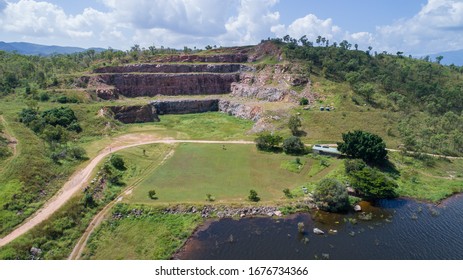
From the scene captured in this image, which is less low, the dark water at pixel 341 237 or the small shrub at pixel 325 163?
the small shrub at pixel 325 163

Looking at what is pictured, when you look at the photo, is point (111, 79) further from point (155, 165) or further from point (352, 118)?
point (352, 118)

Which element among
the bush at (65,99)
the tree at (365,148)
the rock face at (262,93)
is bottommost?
the tree at (365,148)

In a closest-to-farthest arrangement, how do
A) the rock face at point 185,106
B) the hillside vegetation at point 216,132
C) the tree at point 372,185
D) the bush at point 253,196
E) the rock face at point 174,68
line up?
the hillside vegetation at point 216,132
the bush at point 253,196
the tree at point 372,185
the rock face at point 185,106
the rock face at point 174,68

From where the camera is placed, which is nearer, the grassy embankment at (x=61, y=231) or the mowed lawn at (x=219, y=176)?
the grassy embankment at (x=61, y=231)

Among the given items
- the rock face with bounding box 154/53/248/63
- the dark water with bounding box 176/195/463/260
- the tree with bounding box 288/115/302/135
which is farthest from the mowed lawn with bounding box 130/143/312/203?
the rock face with bounding box 154/53/248/63

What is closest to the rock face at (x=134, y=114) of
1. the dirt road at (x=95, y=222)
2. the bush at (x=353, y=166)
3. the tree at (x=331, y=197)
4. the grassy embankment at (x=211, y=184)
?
the grassy embankment at (x=211, y=184)

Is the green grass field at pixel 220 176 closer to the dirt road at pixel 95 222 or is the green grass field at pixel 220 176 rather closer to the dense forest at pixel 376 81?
the dirt road at pixel 95 222
